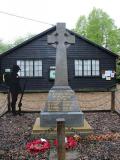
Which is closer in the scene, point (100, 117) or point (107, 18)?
point (100, 117)

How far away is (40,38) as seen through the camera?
1081 inches

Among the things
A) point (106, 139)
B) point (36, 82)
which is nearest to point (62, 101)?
point (106, 139)

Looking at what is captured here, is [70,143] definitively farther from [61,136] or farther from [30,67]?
[30,67]

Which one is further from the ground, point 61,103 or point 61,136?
point 61,103

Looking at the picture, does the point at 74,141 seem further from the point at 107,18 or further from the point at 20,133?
the point at 107,18

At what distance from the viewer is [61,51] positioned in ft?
36.5

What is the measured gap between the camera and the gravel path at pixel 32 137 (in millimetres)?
7885

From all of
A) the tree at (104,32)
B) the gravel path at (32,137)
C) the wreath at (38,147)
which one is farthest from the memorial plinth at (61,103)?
the tree at (104,32)

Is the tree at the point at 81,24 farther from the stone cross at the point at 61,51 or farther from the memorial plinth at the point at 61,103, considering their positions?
the memorial plinth at the point at 61,103

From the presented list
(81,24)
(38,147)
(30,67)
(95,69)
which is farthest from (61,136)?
(81,24)

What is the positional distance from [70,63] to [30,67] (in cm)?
316

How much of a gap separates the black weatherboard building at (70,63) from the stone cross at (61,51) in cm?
1589

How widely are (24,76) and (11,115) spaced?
1377 cm

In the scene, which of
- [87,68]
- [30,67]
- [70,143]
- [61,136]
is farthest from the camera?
[87,68]
